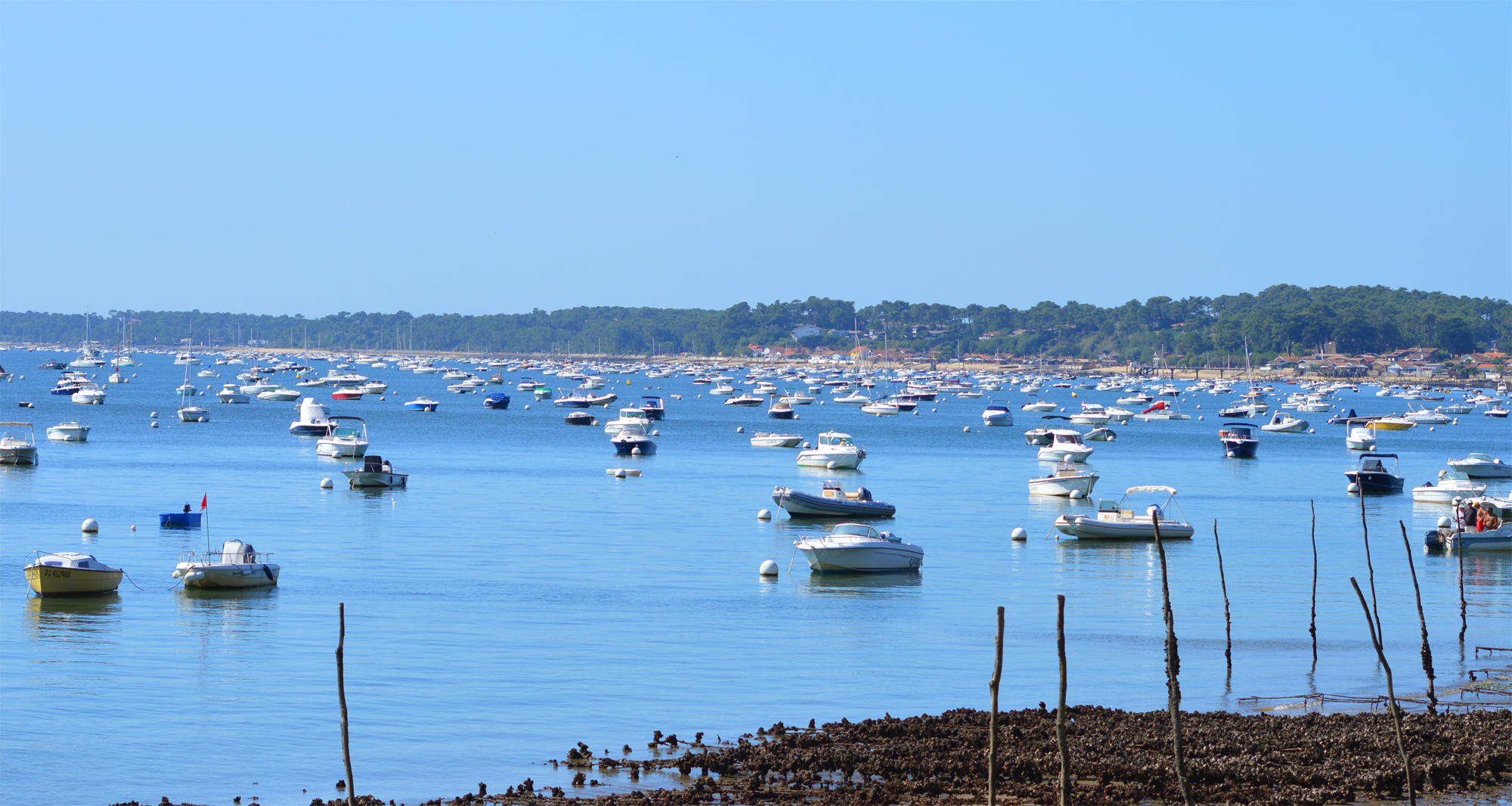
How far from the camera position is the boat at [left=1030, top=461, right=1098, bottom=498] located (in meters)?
85.0

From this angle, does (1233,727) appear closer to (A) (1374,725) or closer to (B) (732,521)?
(A) (1374,725)

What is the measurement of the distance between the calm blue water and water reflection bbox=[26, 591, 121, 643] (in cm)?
13

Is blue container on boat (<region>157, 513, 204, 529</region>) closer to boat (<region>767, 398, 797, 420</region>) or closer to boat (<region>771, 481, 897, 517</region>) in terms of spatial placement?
boat (<region>771, 481, 897, 517</region>)

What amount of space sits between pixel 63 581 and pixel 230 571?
453cm

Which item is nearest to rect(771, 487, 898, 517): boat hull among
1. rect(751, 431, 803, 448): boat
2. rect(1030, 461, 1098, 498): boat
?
rect(1030, 461, 1098, 498): boat

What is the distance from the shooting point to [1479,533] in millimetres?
59438

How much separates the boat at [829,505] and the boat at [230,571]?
27189 millimetres

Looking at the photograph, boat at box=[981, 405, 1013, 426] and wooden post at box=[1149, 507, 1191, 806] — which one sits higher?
wooden post at box=[1149, 507, 1191, 806]

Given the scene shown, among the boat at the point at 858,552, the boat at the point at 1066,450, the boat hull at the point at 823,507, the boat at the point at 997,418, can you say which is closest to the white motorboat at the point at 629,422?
the boat at the point at 1066,450

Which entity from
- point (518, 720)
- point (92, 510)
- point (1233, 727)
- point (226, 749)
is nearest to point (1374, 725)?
point (1233, 727)

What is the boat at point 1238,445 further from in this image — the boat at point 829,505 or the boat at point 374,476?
the boat at point 374,476

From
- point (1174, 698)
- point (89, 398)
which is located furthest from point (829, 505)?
point (89, 398)

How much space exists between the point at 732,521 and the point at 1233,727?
44.3m

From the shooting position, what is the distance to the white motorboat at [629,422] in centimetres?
12256
